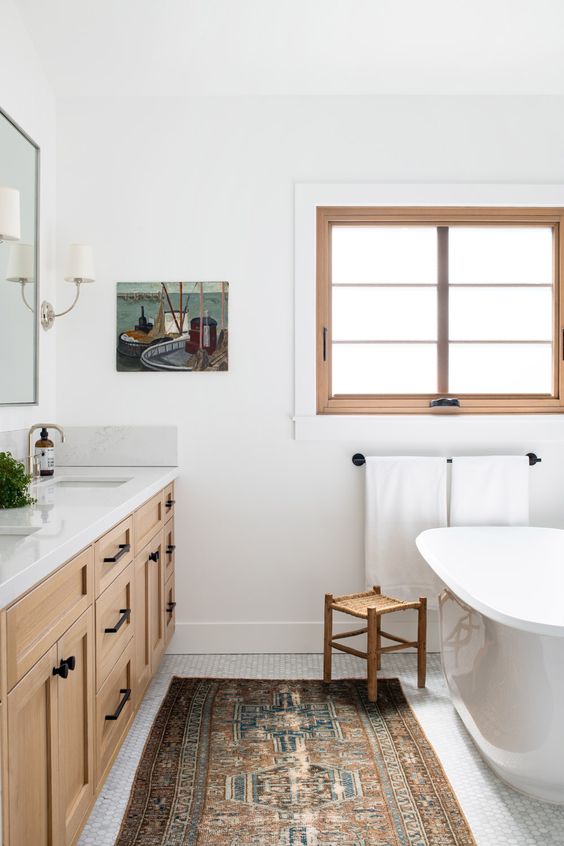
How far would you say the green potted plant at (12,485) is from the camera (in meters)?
1.94

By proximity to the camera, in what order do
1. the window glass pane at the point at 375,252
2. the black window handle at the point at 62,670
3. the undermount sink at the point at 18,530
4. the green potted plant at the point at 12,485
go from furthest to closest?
1. the window glass pane at the point at 375,252
2. the green potted plant at the point at 12,485
3. the undermount sink at the point at 18,530
4. the black window handle at the point at 62,670

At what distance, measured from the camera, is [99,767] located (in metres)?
1.86

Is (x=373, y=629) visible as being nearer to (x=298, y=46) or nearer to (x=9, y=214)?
Result: (x=9, y=214)

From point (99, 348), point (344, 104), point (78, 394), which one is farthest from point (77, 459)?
point (344, 104)

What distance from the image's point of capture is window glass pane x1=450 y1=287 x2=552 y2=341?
129 inches

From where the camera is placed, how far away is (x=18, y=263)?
104 inches

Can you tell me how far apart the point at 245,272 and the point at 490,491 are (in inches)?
57.4

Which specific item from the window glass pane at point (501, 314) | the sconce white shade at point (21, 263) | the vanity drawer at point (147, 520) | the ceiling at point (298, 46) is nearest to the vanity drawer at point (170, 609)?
the vanity drawer at point (147, 520)

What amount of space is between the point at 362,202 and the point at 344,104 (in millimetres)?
444

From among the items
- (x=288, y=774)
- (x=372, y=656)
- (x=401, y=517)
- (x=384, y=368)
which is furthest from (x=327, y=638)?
(x=384, y=368)

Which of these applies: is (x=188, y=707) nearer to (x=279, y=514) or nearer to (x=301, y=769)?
(x=301, y=769)

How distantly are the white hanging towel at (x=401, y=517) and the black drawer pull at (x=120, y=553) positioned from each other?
127 cm

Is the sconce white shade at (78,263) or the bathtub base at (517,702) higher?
the sconce white shade at (78,263)

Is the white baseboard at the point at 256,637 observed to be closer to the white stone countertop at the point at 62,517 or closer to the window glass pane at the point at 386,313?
the white stone countertop at the point at 62,517
